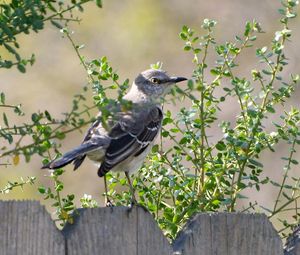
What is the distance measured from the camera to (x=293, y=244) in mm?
4410

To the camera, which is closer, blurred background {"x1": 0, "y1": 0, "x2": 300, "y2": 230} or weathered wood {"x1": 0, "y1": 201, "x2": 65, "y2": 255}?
weathered wood {"x1": 0, "y1": 201, "x2": 65, "y2": 255}

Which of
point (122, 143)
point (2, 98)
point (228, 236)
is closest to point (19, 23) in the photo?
point (2, 98)

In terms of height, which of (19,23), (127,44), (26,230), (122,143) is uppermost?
(127,44)

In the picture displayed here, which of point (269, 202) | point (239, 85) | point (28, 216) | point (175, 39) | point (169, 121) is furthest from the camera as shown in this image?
point (175, 39)

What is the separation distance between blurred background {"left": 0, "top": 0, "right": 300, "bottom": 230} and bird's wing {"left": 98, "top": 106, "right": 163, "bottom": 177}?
217 inches

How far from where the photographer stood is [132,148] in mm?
6008

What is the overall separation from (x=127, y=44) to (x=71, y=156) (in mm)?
9231

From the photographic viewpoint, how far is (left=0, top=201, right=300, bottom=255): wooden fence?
12.8ft

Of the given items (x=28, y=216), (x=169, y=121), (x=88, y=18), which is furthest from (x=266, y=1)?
(x=28, y=216)

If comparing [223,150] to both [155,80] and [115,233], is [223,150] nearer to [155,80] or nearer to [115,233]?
[115,233]

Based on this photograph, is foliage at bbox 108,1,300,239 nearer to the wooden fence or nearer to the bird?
the bird

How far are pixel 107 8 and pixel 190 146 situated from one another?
10.1 metres

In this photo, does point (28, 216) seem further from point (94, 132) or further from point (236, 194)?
point (94, 132)

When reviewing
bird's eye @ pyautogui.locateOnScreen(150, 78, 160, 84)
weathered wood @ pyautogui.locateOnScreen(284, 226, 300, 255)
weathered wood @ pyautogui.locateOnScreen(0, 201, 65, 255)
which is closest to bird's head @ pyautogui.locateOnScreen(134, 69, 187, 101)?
bird's eye @ pyautogui.locateOnScreen(150, 78, 160, 84)
